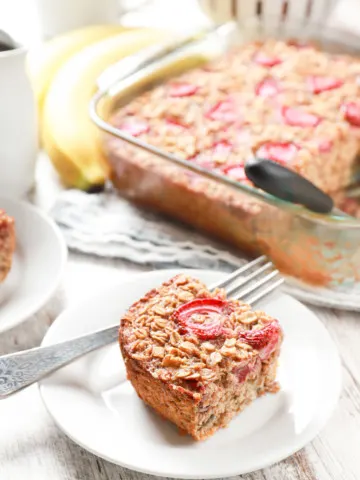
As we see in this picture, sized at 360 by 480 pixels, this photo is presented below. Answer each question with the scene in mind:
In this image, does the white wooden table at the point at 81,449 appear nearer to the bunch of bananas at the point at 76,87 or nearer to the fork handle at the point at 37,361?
the fork handle at the point at 37,361

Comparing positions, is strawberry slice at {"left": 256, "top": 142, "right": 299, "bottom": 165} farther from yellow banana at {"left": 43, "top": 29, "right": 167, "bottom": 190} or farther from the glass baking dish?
yellow banana at {"left": 43, "top": 29, "right": 167, "bottom": 190}

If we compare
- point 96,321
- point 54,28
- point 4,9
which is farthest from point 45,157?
point 4,9

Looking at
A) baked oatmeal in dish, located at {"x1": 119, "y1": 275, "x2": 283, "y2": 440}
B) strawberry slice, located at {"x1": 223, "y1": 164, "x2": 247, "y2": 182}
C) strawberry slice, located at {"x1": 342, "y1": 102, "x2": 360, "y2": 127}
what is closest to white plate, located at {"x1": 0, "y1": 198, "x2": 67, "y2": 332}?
baked oatmeal in dish, located at {"x1": 119, "y1": 275, "x2": 283, "y2": 440}

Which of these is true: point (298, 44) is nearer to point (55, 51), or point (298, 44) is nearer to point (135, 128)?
point (135, 128)

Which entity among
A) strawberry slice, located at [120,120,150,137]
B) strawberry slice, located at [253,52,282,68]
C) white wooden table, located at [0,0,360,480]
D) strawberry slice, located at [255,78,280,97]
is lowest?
white wooden table, located at [0,0,360,480]

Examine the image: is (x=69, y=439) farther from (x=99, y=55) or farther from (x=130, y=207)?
(x=99, y=55)

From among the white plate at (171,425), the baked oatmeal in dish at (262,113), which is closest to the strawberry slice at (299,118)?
the baked oatmeal in dish at (262,113)
